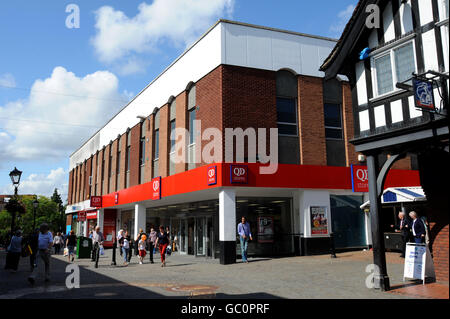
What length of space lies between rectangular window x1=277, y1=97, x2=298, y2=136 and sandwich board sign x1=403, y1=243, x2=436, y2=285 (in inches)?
393

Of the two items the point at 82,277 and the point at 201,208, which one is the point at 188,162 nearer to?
the point at 201,208

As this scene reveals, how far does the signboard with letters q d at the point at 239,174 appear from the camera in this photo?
16.4 metres

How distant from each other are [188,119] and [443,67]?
14.3 metres

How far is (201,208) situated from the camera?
22.3 metres

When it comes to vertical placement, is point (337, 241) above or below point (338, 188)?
below

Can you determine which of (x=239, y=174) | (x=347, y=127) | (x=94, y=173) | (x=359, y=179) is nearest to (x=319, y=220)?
(x=359, y=179)

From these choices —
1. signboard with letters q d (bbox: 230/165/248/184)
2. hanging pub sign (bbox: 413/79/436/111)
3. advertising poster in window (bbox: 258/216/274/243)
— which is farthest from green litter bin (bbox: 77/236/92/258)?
hanging pub sign (bbox: 413/79/436/111)

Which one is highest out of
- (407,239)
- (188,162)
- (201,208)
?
(188,162)

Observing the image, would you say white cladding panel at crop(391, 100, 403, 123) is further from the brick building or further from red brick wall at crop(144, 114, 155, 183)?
red brick wall at crop(144, 114, 155, 183)

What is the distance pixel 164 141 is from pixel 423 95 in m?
17.3

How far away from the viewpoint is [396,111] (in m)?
9.63

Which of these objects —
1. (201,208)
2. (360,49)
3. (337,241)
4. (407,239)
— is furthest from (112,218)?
(360,49)

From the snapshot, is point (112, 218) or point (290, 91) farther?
point (112, 218)

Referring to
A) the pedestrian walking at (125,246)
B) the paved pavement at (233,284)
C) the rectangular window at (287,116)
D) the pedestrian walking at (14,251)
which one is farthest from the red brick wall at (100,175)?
the paved pavement at (233,284)
